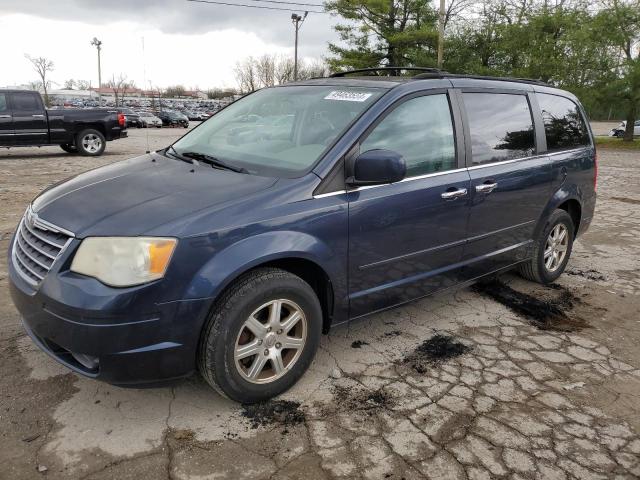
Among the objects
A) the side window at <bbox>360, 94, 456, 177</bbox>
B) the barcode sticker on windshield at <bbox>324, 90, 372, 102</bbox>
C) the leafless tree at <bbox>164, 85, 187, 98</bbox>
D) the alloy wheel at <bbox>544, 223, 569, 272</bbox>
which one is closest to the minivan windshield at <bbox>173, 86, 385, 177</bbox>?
the barcode sticker on windshield at <bbox>324, 90, 372, 102</bbox>

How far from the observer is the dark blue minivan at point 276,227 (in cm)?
238

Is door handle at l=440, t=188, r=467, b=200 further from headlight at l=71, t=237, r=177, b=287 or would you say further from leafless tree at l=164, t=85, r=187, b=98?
leafless tree at l=164, t=85, r=187, b=98

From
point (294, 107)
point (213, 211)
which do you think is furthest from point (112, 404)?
point (294, 107)

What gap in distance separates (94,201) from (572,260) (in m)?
4.93

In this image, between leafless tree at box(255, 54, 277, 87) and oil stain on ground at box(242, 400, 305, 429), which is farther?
leafless tree at box(255, 54, 277, 87)

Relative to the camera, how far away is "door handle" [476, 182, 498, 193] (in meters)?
3.67

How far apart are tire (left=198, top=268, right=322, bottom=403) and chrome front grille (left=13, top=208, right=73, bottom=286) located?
816 millimetres

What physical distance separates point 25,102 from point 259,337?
41.8ft

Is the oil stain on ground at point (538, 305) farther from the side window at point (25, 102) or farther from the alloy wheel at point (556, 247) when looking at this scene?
the side window at point (25, 102)

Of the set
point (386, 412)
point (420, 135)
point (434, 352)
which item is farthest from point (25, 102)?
point (386, 412)

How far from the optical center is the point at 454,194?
349 cm

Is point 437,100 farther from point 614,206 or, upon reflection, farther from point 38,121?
point 38,121

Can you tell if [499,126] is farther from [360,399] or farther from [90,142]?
[90,142]

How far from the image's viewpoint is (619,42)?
2556cm
